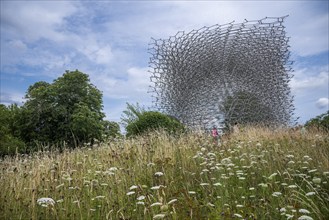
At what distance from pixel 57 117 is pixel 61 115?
355mm

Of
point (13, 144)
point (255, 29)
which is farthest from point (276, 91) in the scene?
point (13, 144)

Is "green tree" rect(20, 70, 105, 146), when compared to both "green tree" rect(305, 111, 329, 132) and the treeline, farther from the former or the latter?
"green tree" rect(305, 111, 329, 132)

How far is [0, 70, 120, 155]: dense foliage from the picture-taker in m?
23.3

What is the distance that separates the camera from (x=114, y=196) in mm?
5234

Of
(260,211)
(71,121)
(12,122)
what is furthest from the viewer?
(12,122)

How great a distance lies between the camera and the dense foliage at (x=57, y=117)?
917 inches

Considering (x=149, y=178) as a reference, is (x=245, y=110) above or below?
above

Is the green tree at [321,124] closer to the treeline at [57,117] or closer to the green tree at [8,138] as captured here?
the treeline at [57,117]

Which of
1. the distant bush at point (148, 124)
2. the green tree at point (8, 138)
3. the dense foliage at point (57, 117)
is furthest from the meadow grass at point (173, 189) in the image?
the dense foliage at point (57, 117)

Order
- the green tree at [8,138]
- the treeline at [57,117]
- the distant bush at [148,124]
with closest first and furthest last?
1. the distant bush at [148,124]
2. the green tree at [8,138]
3. the treeline at [57,117]

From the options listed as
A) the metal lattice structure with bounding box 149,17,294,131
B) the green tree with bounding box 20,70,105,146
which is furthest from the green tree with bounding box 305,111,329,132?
the green tree with bounding box 20,70,105,146

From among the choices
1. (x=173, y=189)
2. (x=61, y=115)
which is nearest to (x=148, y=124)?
(x=173, y=189)

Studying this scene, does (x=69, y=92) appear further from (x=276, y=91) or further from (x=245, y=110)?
(x=276, y=91)

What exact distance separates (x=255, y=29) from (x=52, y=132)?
1897cm
